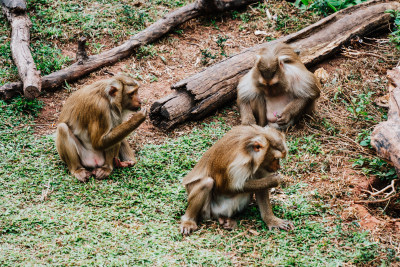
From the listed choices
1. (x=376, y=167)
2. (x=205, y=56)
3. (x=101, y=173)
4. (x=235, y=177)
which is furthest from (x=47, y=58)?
(x=376, y=167)

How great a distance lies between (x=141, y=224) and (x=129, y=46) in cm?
517

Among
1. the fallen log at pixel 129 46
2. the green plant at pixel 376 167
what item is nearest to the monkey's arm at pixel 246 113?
the green plant at pixel 376 167

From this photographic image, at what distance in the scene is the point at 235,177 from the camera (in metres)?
5.53

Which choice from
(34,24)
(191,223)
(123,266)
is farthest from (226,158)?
(34,24)

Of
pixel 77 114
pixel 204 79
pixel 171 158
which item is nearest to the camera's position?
pixel 77 114

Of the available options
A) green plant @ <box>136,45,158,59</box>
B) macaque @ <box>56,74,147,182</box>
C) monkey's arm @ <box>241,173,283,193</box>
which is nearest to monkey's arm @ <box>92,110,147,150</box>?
macaque @ <box>56,74,147,182</box>

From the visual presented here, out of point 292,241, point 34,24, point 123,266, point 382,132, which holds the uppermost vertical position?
point 34,24

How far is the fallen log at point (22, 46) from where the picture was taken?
8.19 metres

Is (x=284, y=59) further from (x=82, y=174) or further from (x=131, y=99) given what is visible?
(x=82, y=174)

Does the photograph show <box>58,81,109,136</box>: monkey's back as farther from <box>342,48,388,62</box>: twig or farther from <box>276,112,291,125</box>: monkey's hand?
<box>342,48,388,62</box>: twig

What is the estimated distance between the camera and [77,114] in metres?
6.90

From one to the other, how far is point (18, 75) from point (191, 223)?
17.9 feet

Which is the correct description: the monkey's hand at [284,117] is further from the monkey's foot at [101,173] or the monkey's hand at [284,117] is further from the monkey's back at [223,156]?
the monkey's foot at [101,173]

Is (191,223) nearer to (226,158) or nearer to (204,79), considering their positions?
(226,158)
